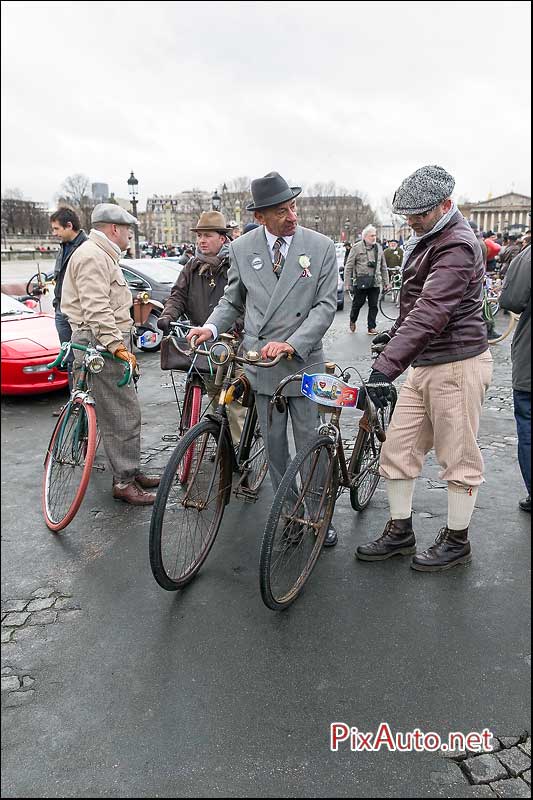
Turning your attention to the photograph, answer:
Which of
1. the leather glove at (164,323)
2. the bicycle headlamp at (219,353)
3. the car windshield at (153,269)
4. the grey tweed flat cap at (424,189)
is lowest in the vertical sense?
the bicycle headlamp at (219,353)

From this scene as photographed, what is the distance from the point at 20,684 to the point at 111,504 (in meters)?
2.01

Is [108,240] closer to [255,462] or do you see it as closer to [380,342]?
[255,462]

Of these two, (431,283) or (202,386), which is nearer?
(431,283)

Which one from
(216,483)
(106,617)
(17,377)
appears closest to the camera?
(106,617)

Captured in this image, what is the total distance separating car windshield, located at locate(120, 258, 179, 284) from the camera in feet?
38.8

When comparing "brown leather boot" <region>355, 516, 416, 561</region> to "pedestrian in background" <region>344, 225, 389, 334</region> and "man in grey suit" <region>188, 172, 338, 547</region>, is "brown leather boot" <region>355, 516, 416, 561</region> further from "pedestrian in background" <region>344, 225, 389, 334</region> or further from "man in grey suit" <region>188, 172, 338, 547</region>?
"pedestrian in background" <region>344, 225, 389, 334</region>

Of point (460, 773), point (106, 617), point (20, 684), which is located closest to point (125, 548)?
point (106, 617)

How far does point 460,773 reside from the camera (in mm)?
2170

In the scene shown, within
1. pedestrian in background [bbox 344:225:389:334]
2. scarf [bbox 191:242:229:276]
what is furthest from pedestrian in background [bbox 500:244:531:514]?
pedestrian in background [bbox 344:225:389:334]

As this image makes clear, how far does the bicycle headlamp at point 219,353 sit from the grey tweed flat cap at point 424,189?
1.20 meters

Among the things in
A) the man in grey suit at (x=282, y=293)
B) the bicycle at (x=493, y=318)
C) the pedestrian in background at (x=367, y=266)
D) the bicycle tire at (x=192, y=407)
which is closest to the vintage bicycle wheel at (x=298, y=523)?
the man in grey suit at (x=282, y=293)

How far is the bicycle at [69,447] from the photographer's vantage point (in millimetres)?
4121

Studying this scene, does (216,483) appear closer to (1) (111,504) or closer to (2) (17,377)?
(1) (111,504)

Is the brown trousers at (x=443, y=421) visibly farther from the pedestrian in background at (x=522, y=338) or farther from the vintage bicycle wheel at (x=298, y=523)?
the pedestrian in background at (x=522, y=338)
